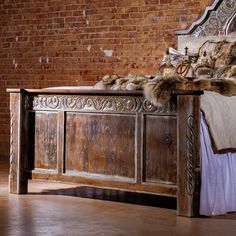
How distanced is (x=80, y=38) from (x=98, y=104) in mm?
3352

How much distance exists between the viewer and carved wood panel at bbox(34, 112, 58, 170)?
5.40 metres

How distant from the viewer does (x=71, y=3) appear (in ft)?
27.6

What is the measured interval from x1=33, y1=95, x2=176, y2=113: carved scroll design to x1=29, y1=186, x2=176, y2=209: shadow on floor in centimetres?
73

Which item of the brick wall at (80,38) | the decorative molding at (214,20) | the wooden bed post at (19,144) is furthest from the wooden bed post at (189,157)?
the brick wall at (80,38)

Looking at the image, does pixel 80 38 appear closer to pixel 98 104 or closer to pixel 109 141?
pixel 98 104

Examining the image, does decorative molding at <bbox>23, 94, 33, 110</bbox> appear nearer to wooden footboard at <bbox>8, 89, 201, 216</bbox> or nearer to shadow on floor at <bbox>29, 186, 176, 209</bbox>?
wooden footboard at <bbox>8, 89, 201, 216</bbox>

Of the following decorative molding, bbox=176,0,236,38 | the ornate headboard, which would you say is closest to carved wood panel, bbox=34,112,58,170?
the ornate headboard

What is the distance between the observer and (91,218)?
4.36m

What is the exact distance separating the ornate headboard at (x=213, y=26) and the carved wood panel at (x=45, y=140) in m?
2.20

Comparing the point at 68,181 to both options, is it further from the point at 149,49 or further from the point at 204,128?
the point at 149,49

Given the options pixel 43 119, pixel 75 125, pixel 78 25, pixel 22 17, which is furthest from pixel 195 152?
pixel 22 17

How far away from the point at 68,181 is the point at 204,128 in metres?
1.23

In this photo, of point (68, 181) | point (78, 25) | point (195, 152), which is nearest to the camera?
point (195, 152)

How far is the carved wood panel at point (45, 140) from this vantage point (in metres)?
5.40
